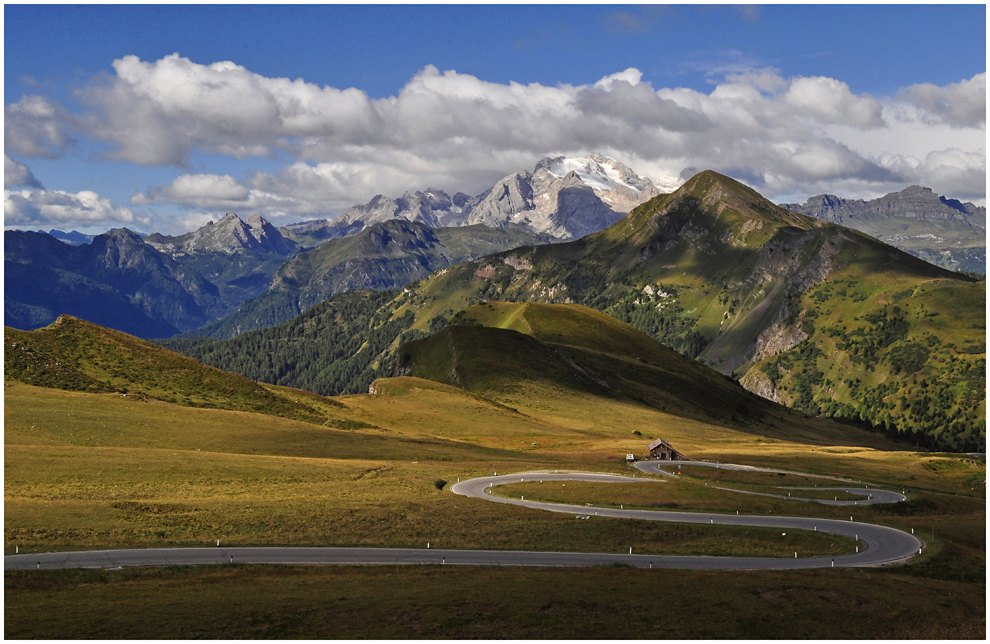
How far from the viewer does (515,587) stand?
4906cm

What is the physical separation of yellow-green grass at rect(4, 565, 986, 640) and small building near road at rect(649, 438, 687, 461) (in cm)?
8369

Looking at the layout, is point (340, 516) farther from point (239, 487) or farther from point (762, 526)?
point (762, 526)

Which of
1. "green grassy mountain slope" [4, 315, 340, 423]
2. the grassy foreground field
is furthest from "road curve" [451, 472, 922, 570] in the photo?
"green grassy mountain slope" [4, 315, 340, 423]

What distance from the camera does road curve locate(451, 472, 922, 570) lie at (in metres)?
61.7

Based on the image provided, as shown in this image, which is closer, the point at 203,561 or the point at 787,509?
the point at 203,561

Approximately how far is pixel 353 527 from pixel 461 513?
38.7 ft

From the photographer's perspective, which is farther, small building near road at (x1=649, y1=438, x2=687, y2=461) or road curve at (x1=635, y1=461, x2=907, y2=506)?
small building near road at (x1=649, y1=438, x2=687, y2=461)

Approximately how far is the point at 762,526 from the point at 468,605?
4219 cm

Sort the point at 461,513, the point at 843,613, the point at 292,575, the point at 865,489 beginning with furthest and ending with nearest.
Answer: the point at 865,489, the point at 461,513, the point at 292,575, the point at 843,613

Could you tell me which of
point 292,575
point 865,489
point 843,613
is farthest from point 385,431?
point 843,613

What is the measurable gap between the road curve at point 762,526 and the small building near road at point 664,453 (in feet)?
125

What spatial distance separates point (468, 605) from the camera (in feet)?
144

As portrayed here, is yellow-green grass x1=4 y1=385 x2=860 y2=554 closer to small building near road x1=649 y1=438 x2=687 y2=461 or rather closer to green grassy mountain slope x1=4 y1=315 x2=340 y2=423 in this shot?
green grassy mountain slope x1=4 y1=315 x2=340 y2=423

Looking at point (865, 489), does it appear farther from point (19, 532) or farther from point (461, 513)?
point (19, 532)
